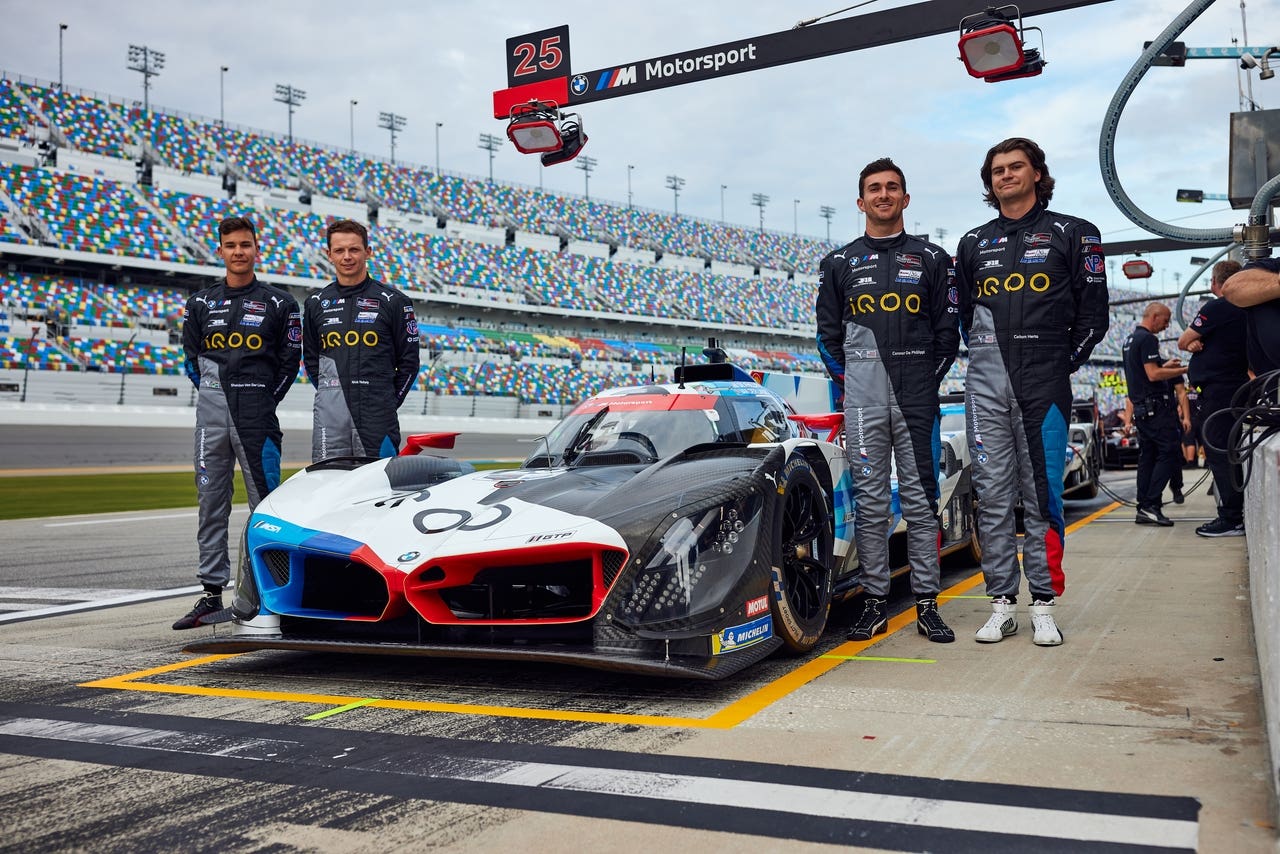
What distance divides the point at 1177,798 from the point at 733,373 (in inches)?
141

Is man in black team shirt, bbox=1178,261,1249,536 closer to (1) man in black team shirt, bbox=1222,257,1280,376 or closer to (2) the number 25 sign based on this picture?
(1) man in black team shirt, bbox=1222,257,1280,376

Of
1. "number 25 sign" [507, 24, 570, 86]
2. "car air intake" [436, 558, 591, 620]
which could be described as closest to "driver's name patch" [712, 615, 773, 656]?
"car air intake" [436, 558, 591, 620]

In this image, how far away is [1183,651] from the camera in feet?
12.7

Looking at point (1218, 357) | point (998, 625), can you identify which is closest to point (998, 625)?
point (998, 625)

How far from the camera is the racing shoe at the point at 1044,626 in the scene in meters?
4.07

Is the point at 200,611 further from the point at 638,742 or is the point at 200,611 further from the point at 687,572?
the point at 638,742

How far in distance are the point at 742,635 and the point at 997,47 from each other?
22.7 ft

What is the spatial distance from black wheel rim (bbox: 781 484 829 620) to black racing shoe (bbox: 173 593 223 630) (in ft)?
9.14

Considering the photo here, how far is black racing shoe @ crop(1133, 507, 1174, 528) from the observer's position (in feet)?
28.2

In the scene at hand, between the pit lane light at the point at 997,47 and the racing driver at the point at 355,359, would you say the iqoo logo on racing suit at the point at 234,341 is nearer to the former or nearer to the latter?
the racing driver at the point at 355,359

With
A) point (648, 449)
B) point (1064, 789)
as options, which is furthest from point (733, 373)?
point (1064, 789)

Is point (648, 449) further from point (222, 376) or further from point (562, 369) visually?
point (562, 369)

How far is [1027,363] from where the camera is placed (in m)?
4.32

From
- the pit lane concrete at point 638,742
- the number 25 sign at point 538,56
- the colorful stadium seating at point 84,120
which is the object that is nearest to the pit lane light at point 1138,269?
the number 25 sign at point 538,56
